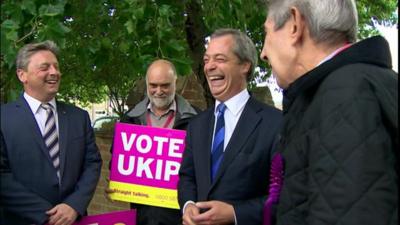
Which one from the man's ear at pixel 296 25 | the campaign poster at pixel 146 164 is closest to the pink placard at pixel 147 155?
the campaign poster at pixel 146 164

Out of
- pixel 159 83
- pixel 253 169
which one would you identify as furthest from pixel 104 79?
pixel 253 169

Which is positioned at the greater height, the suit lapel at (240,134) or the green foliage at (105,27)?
the green foliage at (105,27)

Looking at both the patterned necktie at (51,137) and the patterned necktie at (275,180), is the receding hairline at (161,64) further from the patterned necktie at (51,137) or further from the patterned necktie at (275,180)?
the patterned necktie at (275,180)

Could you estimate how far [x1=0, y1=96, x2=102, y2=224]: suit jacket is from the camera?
3.09m

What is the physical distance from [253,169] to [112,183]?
4.13 ft

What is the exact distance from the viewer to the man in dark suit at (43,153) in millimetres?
3104

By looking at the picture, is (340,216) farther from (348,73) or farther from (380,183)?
(348,73)

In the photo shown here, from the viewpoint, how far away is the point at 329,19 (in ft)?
5.00

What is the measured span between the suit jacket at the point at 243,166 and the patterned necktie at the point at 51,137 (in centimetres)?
88

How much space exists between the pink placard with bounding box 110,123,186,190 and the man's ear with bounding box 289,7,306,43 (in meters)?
1.87

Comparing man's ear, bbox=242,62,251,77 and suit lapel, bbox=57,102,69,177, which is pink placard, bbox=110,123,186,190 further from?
man's ear, bbox=242,62,251,77

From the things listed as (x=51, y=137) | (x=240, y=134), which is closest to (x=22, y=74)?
(x=51, y=137)

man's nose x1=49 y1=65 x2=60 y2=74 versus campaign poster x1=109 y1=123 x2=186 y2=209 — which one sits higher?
man's nose x1=49 y1=65 x2=60 y2=74

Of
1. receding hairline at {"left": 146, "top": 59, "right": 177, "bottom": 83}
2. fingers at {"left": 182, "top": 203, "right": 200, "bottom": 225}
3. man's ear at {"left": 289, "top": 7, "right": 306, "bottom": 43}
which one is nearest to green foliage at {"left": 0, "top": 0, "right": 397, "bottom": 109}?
receding hairline at {"left": 146, "top": 59, "right": 177, "bottom": 83}
